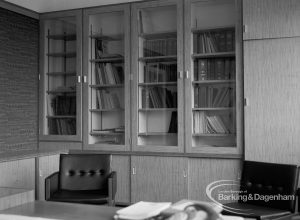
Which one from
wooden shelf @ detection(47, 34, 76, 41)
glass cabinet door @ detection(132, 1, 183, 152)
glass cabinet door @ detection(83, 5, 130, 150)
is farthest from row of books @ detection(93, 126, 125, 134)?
wooden shelf @ detection(47, 34, 76, 41)

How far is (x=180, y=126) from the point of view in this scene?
494 cm

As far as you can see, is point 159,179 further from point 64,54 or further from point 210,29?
point 64,54

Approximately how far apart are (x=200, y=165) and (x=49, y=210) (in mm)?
2504

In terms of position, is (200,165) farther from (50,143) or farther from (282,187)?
(50,143)

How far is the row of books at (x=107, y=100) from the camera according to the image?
5.41m

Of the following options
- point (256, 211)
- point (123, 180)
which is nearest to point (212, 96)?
point (123, 180)

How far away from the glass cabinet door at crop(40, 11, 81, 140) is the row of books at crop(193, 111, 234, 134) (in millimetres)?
1600

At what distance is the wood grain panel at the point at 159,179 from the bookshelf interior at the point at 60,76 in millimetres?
1084

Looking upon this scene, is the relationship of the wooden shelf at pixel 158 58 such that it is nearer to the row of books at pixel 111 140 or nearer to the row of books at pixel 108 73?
the row of books at pixel 108 73

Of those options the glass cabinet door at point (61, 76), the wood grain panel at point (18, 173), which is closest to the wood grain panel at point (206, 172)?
the glass cabinet door at point (61, 76)

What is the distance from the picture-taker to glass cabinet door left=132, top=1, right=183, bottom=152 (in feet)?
16.5

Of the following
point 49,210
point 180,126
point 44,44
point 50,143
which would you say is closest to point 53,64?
point 44,44

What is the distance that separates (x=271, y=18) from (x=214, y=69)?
0.86 m

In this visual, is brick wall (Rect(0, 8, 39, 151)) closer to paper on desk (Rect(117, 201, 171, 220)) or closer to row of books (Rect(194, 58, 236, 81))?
row of books (Rect(194, 58, 236, 81))
